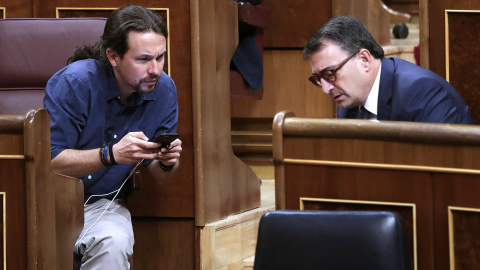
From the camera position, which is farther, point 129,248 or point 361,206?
point 129,248

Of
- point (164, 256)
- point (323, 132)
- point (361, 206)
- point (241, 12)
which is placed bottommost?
point (164, 256)

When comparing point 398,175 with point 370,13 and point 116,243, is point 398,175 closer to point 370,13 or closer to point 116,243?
point 116,243

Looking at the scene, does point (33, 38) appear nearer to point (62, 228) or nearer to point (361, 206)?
point (62, 228)

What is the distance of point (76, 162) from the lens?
57.1 inches

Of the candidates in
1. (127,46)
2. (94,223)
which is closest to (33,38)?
(127,46)

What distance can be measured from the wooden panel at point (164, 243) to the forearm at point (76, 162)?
34 centimetres

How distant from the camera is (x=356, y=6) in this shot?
2361 millimetres

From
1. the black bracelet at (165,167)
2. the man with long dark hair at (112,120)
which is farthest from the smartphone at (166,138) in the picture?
the black bracelet at (165,167)

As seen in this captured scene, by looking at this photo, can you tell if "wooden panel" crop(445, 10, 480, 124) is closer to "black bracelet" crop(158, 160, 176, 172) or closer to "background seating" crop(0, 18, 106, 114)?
"black bracelet" crop(158, 160, 176, 172)

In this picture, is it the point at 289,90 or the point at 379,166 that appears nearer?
the point at 379,166

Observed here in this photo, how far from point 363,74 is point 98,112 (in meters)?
0.46

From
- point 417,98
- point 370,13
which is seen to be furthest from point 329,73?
point 370,13

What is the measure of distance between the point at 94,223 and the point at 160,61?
0.30 m

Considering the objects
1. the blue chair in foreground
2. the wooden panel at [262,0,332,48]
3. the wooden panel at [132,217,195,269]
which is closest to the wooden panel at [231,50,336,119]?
the wooden panel at [262,0,332,48]
